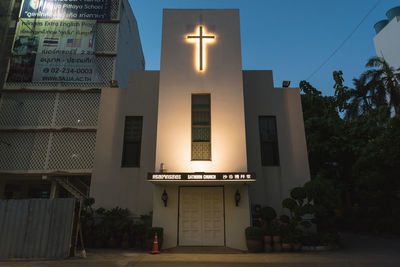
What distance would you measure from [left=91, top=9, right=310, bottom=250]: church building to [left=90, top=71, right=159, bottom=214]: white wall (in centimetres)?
→ 5

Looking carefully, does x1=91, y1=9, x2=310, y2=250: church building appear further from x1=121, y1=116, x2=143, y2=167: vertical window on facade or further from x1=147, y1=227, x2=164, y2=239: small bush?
x1=147, y1=227, x2=164, y2=239: small bush

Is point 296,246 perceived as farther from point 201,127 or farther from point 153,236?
point 201,127

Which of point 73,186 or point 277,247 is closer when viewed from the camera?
point 277,247

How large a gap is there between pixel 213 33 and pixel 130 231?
1003 cm

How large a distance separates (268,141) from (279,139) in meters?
0.56

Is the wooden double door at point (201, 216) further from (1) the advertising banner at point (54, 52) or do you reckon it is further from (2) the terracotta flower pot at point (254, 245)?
(1) the advertising banner at point (54, 52)

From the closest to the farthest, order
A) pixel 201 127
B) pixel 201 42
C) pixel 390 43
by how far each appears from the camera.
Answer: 1. pixel 201 127
2. pixel 201 42
3. pixel 390 43

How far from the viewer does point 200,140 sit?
1021 centimetres

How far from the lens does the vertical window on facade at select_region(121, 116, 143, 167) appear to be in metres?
12.1

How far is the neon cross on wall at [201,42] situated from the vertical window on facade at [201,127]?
1520mm

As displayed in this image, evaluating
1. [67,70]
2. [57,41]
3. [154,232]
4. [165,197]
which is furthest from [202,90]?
[57,41]

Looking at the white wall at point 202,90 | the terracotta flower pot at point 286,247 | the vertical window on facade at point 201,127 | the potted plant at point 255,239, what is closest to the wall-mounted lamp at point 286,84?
the white wall at point 202,90

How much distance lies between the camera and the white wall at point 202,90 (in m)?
9.80

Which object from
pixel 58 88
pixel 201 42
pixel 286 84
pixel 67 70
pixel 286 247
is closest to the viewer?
pixel 286 247
